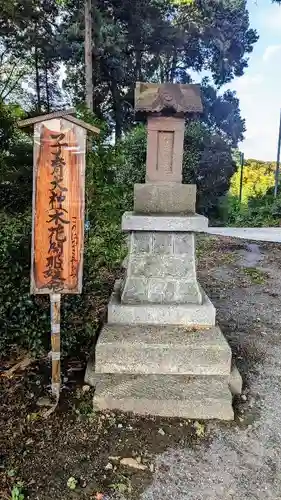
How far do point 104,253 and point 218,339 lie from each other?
1.80m

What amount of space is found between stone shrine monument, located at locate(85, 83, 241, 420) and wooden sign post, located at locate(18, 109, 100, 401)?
0.63 metres

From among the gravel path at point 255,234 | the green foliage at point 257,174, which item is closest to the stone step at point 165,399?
the gravel path at point 255,234

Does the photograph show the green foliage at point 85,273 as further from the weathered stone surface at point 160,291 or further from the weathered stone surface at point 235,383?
the weathered stone surface at point 235,383

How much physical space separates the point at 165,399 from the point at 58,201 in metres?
1.52

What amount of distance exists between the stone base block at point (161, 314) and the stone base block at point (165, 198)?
2.65 feet

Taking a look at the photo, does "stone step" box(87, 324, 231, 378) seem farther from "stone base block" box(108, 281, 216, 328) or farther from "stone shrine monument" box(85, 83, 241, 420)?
"stone base block" box(108, 281, 216, 328)

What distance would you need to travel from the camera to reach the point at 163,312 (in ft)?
10.5

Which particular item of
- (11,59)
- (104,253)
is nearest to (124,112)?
(11,59)

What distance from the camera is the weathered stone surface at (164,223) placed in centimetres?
308

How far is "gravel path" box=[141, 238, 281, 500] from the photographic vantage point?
203 cm

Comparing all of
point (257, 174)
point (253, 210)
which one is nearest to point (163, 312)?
point (253, 210)

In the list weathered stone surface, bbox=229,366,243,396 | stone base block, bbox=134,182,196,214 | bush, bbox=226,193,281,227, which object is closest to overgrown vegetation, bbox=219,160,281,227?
bush, bbox=226,193,281,227

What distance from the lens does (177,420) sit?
260cm

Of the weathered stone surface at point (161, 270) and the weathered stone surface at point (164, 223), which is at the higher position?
the weathered stone surface at point (164, 223)
